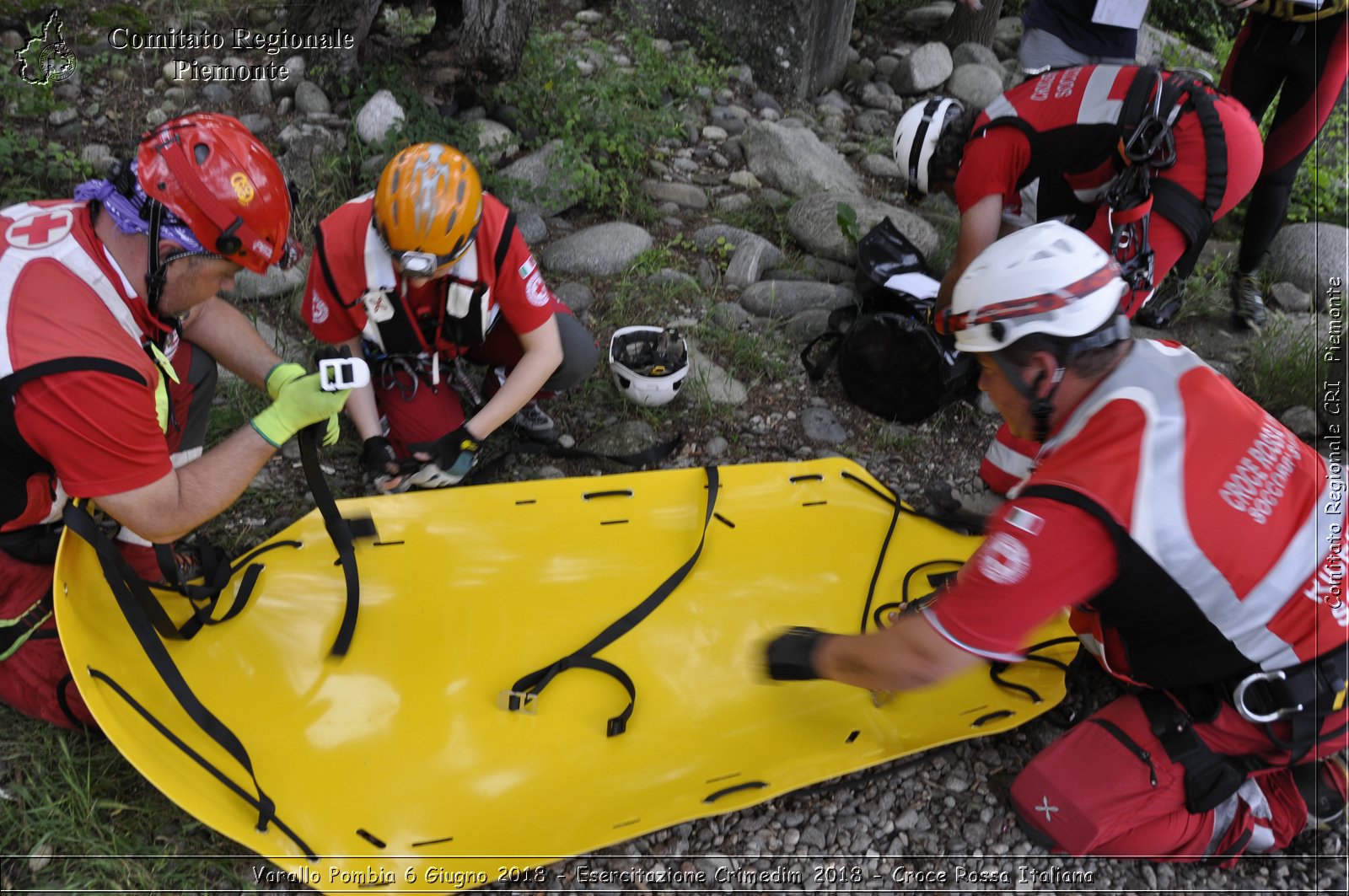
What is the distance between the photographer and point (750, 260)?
180 inches

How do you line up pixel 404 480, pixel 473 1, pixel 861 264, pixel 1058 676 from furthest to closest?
pixel 473 1
pixel 861 264
pixel 404 480
pixel 1058 676

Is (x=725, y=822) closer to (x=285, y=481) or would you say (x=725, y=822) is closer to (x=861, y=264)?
(x=285, y=481)

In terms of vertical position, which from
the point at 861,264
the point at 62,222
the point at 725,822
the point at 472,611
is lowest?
the point at 725,822

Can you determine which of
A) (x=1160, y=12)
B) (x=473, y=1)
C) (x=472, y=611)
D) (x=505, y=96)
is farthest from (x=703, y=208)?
(x=1160, y=12)

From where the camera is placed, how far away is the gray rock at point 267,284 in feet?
13.2

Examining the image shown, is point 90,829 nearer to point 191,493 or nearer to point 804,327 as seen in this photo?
point 191,493

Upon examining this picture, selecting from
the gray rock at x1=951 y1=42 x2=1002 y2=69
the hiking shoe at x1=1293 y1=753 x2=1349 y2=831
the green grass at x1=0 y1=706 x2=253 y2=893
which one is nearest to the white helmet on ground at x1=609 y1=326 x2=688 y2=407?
the green grass at x1=0 y1=706 x2=253 y2=893

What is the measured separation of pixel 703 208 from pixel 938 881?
383 cm

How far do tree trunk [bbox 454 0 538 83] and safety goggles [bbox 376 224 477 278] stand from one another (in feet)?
8.68

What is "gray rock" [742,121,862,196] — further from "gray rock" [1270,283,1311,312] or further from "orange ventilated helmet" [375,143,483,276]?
"orange ventilated helmet" [375,143,483,276]

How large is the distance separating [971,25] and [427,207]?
621cm

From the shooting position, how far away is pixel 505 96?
516 centimetres

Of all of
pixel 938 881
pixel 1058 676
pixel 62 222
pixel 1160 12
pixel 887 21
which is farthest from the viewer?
pixel 1160 12

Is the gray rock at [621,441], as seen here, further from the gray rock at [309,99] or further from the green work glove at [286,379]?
the gray rock at [309,99]
